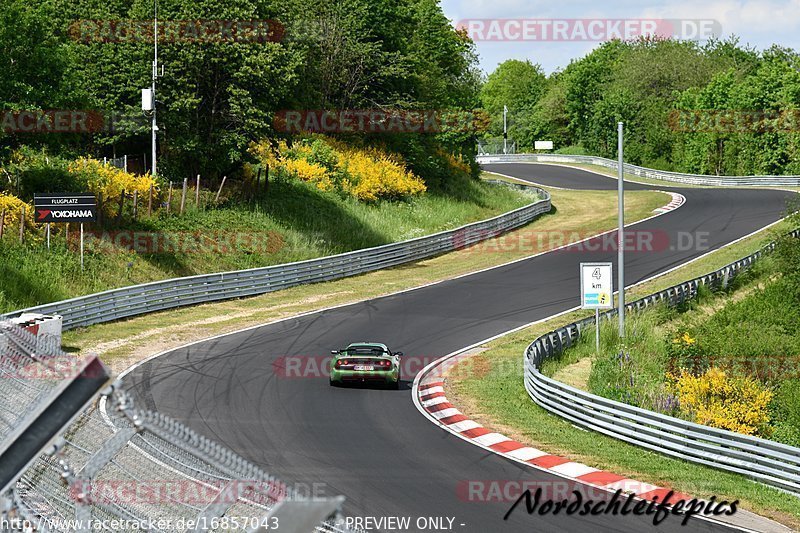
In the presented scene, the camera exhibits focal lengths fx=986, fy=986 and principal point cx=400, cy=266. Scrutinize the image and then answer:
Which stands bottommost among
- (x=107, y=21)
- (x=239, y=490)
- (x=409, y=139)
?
(x=239, y=490)

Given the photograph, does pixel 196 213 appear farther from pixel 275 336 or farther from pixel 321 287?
pixel 275 336

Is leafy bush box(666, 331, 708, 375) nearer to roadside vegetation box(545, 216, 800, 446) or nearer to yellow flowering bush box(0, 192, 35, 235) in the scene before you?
roadside vegetation box(545, 216, 800, 446)

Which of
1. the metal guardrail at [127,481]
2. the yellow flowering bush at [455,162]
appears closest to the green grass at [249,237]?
the yellow flowering bush at [455,162]

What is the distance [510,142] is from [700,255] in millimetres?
93349

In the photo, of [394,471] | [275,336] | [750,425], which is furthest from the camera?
[275,336]

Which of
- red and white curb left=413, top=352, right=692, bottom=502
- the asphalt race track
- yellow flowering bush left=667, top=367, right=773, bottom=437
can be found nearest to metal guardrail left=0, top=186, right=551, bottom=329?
the asphalt race track

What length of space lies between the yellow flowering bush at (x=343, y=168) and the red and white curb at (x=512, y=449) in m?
26.7

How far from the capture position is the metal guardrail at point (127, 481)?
424 cm

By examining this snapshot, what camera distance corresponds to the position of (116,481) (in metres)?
12.2

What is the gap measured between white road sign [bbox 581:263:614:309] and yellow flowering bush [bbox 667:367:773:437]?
301 centimetres

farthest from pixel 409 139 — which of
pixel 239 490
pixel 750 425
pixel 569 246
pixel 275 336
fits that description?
pixel 239 490

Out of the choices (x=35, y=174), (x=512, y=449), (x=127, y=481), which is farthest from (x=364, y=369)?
(x=35, y=174)

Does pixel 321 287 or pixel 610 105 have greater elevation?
pixel 610 105

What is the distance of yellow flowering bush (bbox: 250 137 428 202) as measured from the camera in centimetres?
5134
